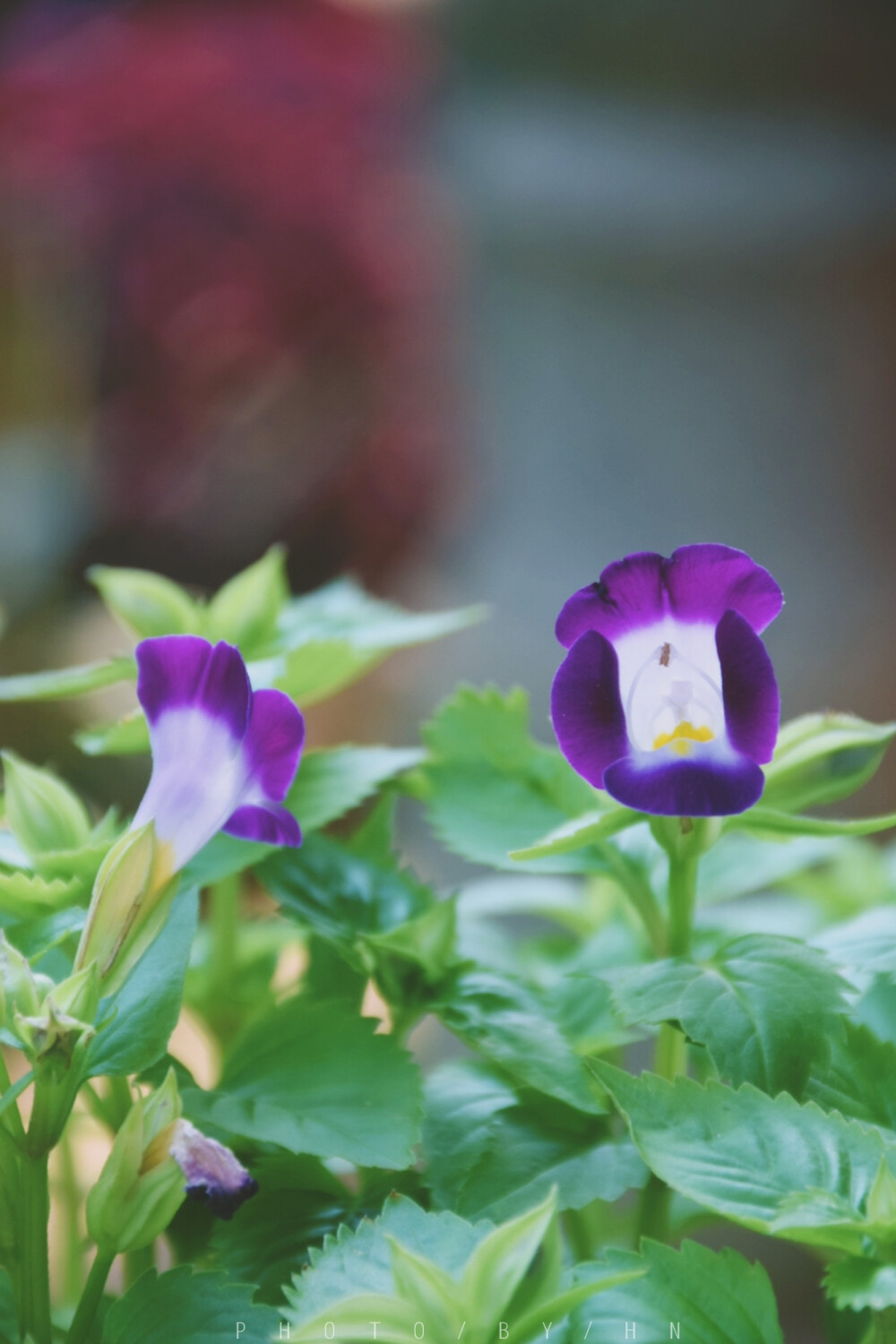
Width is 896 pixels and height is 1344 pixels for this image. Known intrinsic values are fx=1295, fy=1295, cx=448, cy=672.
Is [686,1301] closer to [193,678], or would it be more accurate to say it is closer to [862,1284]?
[862,1284]

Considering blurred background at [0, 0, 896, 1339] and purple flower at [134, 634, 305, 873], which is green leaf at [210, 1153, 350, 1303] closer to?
purple flower at [134, 634, 305, 873]

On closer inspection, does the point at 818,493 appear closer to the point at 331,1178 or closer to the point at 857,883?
the point at 857,883

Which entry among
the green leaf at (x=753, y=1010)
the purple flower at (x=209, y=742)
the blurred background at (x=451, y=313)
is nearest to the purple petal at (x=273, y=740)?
the purple flower at (x=209, y=742)

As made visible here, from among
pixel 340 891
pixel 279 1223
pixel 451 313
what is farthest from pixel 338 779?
pixel 451 313

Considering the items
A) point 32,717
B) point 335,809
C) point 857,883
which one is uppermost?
point 335,809

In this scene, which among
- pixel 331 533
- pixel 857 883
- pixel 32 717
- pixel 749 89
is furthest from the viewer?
pixel 749 89

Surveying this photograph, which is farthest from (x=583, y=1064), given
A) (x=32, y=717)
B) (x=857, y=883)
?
(x=32, y=717)
